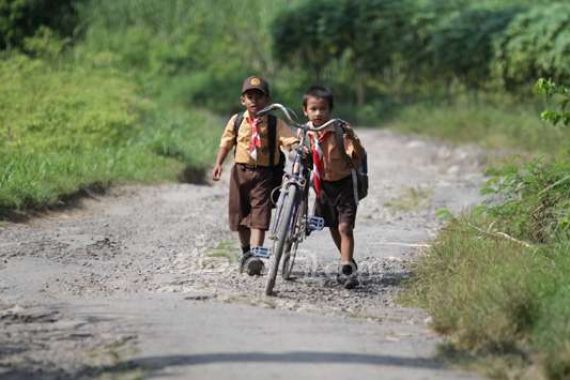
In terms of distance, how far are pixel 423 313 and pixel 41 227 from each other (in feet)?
14.9

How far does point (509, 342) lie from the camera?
6.80m

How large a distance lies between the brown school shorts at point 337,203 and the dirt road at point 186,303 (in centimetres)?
46

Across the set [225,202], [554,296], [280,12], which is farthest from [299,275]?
[280,12]

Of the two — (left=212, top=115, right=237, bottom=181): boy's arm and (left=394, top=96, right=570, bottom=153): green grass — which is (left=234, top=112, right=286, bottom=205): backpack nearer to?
(left=212, top=115, right=237, bottom=181): boy's arm

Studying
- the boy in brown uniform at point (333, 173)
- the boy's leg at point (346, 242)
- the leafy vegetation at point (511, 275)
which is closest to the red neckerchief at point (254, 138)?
the boy in brown uniform at point (333, 173)

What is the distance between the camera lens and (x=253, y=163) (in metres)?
9.25

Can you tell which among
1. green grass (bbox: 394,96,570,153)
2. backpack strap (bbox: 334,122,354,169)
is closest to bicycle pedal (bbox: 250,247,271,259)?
backpack strap (bbox: 334,122,354,169)

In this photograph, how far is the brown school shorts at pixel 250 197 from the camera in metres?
9.22

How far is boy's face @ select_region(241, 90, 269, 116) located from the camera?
9.12 metres

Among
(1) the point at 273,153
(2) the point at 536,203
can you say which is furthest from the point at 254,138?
(2) the point at 536,203

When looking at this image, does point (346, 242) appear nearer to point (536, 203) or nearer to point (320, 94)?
point (320, 94)

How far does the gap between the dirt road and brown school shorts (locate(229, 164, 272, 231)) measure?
1.30 feet

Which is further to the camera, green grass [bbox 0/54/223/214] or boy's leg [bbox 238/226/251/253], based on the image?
green grass [bbox 0/54/223/214]

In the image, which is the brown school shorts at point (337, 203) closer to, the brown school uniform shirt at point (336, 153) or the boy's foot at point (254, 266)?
the brown school uniform shirt at point (336, 153)
